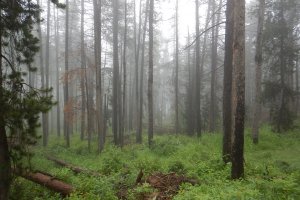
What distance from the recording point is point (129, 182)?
32.6ft

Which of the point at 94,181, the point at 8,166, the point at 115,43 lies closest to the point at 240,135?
the point at 94,181

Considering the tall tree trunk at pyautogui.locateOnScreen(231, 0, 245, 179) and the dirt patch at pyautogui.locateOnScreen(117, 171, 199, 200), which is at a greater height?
the tall tree trunk at pyautogui.locateOnScreen(231, 0, 245, 179)

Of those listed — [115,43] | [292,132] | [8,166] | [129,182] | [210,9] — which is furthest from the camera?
[210,9]

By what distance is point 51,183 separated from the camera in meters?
9.87

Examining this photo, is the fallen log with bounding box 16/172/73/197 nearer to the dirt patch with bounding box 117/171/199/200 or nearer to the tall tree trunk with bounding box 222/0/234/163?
the dirt patch with bounding box 117/171/199/200

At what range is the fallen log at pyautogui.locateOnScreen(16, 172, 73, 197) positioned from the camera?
934 cm

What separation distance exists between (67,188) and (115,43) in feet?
56.7

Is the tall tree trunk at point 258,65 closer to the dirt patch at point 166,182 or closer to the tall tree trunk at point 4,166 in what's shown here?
the dirt patch at point 166,182

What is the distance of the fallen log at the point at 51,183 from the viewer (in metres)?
9.34

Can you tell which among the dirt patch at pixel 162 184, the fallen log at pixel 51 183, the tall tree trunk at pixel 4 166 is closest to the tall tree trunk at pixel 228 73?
the dirt patch at pixel 162 184

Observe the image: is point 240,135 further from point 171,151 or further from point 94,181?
point 171,151

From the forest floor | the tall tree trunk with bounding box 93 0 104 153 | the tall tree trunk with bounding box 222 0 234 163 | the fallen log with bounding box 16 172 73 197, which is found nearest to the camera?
the forest floor

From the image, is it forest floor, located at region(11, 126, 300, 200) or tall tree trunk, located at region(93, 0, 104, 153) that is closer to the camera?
forest floor, located at region(11, 126, 300, 200)

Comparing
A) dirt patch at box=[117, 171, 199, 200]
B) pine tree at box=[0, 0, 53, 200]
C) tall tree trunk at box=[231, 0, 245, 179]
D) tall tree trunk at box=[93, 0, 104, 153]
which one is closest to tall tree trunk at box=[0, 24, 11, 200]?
pine tree at box=[0, 0, 53, 200]
